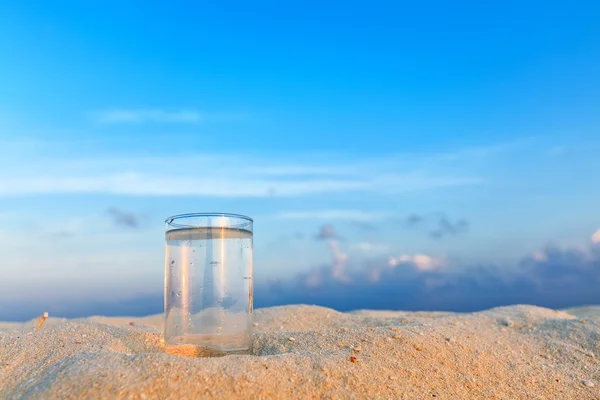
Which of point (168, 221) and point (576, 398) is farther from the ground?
point (168, 221)

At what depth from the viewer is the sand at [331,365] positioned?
9.50 ft

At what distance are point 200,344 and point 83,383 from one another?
1048 mm

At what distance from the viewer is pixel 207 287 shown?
3785 millimetres

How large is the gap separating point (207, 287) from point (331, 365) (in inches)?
42.8

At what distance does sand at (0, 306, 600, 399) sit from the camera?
2896 mm

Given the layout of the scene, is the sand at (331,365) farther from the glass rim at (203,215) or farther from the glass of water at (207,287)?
the glass rim at (203,215)

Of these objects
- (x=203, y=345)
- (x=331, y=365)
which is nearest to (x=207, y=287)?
(x=203, y=345)

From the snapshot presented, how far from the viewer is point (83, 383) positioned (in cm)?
290

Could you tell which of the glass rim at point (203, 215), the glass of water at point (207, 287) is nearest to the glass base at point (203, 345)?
the glass of water at point (207, 287)

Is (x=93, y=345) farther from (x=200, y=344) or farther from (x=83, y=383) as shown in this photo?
(x=83, y=383)

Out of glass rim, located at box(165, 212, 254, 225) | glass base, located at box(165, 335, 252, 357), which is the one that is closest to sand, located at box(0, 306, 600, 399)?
glass base, located at box(165, 335, 252, 357)

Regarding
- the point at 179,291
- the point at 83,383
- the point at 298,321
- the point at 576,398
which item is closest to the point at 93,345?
the point at 179,291

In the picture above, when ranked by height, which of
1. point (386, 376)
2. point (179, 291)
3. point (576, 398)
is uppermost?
point (179, 291)

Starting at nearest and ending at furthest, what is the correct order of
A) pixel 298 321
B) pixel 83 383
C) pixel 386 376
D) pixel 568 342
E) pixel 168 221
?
pixel 83 383
pixel 386 376
pixel 168 221
pixel 568 342
pixel 298 321
